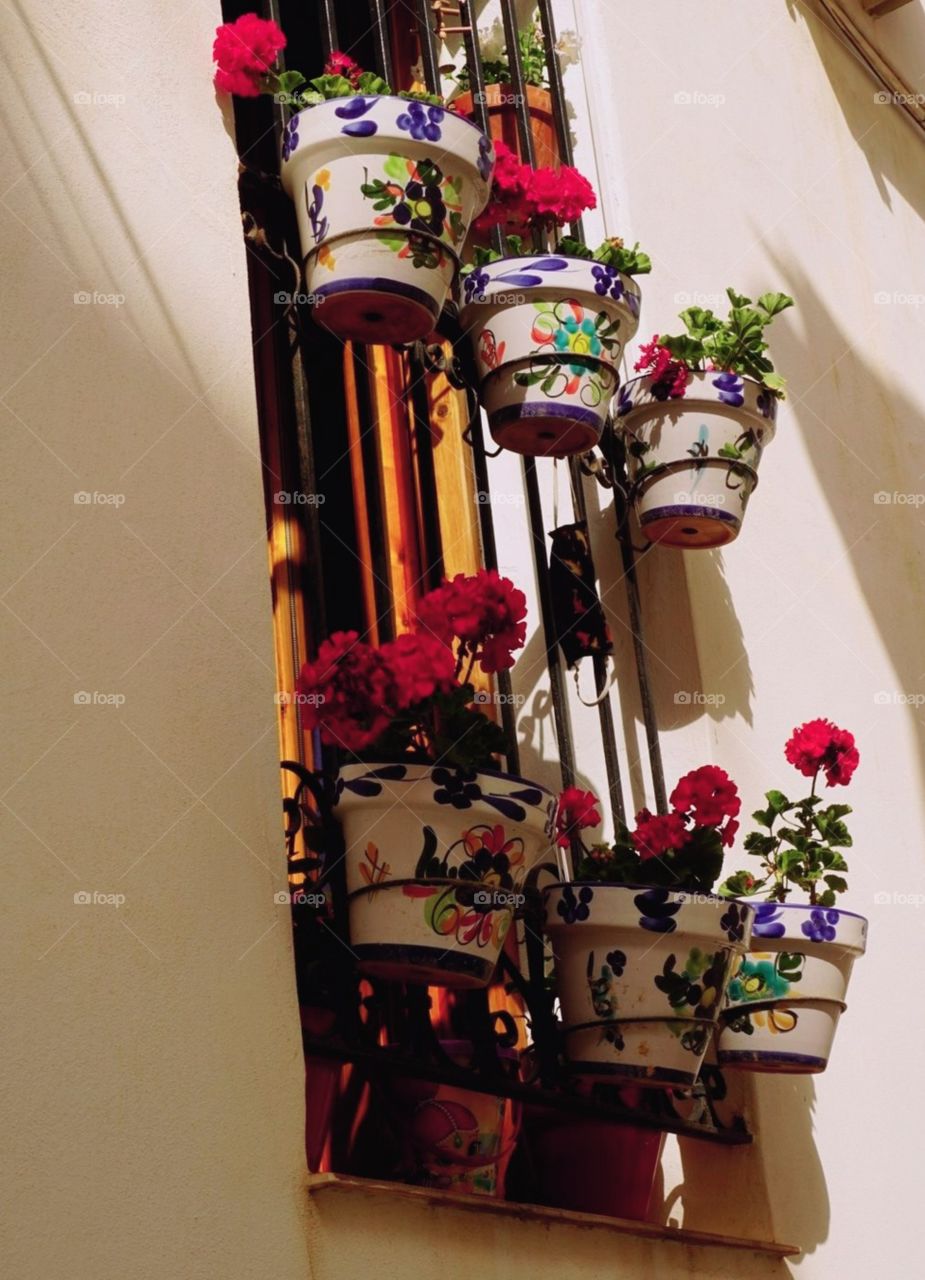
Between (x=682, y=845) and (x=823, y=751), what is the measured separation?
0.51 m

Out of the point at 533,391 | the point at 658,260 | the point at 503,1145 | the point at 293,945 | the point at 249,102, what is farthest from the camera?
the point at 658,260

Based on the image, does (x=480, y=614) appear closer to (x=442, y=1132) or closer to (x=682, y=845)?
(x=682, y=845)

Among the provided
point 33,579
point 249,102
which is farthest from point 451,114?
point 33,579

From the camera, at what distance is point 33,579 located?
238cm

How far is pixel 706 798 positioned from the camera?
307cm

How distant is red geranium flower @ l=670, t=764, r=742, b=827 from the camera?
3070 millimetres

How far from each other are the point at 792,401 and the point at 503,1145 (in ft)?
7.32

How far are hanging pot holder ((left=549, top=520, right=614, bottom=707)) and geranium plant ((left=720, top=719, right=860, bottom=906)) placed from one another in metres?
0.40

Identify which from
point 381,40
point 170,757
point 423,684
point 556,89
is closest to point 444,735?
point 423,684

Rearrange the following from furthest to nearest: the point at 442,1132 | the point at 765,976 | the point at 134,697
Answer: the point at 765,976, the point at 442,1132, the point at 134,697

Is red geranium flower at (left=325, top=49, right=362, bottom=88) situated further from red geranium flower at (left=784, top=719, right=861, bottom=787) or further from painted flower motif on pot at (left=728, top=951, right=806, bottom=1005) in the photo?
painted flower motif on pot at (left=728, top=951, right=806, bottom=1005)

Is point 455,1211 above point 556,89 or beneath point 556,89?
beneath

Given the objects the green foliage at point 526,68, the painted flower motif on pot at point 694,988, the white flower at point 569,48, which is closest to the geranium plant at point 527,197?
the green foliage at point 526,68

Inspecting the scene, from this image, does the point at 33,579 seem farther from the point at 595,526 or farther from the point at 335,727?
the point at 595,526
